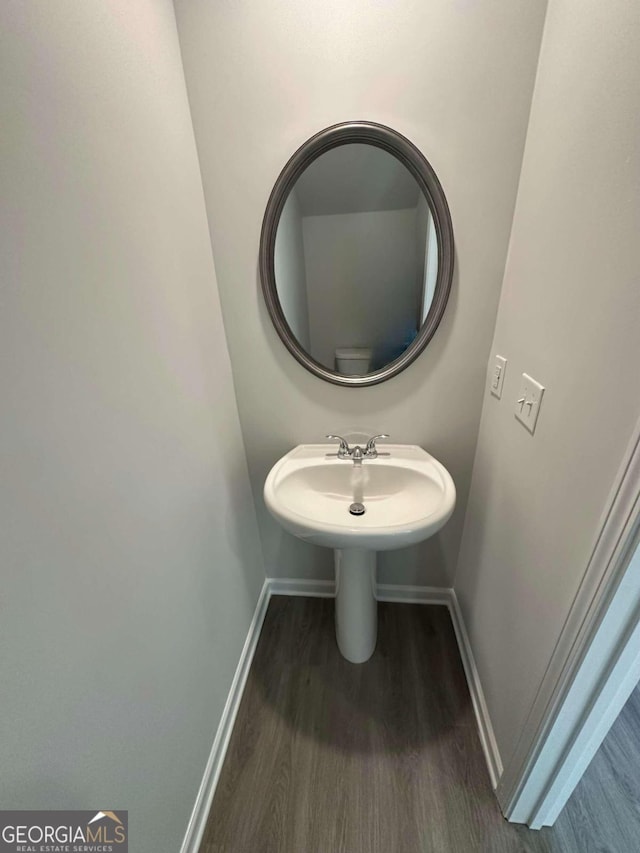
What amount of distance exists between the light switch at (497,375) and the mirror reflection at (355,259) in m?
0.26

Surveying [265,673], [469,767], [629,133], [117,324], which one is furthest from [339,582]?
[629,133]

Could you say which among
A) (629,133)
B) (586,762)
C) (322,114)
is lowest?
(586,762)

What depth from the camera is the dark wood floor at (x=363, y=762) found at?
3.05ft

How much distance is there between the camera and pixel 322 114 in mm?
928

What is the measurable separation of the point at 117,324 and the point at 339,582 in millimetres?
1075

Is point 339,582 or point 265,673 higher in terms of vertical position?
point 339,582

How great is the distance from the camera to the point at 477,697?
46.3 inches

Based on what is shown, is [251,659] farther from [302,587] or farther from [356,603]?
[356,603]

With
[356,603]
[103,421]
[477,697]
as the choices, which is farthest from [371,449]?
[477,697]

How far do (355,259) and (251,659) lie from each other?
1.52 metres

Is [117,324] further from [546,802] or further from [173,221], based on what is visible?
[546,802]

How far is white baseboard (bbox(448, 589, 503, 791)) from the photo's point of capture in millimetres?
1014

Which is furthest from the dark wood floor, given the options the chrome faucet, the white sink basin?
the chrome faucet

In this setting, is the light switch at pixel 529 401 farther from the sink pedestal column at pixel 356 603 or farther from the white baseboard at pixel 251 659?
the white baseboard at pixel 251 659
